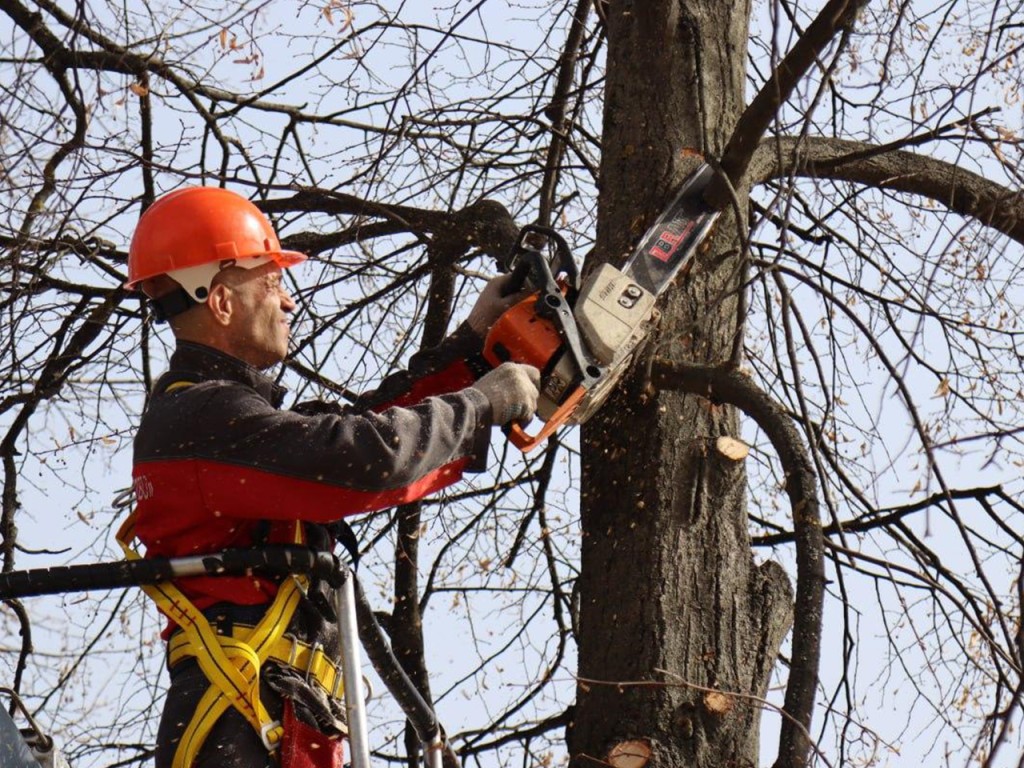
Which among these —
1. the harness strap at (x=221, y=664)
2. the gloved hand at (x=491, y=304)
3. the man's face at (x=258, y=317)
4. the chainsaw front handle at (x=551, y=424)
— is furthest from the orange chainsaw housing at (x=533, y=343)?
the harness strap at (x=221, y=664)

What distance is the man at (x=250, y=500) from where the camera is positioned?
3.28m

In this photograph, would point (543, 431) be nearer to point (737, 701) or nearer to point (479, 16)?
point (737, 701)

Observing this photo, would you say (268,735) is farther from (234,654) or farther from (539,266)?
(539,266)

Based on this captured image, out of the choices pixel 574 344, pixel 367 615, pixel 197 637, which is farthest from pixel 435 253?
pixel 197 637

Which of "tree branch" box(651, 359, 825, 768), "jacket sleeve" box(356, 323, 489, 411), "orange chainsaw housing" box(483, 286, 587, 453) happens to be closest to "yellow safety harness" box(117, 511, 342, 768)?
"jacket sleeve" box(356, 323, 489, 411)

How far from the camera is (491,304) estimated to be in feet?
13.8

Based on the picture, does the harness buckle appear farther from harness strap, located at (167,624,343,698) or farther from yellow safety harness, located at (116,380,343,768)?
harness strap, located at (167,624,343,698)

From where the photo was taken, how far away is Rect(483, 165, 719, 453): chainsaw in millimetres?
3984

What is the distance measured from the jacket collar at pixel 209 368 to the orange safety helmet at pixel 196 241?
5.9 inches

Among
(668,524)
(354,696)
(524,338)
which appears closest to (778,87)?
(524,338)

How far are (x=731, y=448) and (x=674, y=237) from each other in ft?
2.12

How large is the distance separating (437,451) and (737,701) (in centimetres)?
115

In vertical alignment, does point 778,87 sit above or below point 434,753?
above

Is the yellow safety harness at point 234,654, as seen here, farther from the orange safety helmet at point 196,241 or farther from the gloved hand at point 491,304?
the gloved hand at point 491,304
